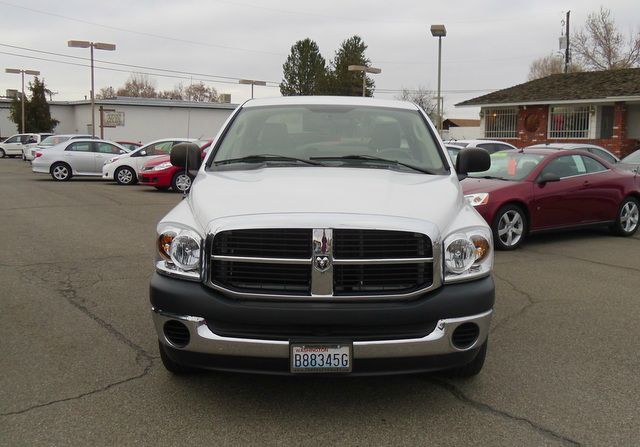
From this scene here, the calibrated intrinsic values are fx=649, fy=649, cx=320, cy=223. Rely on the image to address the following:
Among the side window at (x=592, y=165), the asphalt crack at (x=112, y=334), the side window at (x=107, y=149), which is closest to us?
the asphalt crack at (x=112, y=334)

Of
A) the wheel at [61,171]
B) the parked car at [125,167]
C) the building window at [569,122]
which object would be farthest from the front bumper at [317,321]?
the building window at [569,122]

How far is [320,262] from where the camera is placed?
336cm

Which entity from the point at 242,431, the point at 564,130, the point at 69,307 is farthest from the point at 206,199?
the point at 564,130

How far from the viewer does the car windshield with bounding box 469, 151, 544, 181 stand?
32.1 feet

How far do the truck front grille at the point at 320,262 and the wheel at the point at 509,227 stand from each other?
5988mm

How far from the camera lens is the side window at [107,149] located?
23469 mm

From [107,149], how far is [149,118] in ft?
120

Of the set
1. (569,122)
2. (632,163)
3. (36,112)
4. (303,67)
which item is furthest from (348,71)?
(632,163)

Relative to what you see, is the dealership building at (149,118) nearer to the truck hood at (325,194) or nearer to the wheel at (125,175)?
the wheel at (125,175)

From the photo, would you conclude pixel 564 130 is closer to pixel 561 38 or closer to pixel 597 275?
pixel 561 38

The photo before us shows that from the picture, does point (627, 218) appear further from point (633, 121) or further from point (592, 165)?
point (633, 121)

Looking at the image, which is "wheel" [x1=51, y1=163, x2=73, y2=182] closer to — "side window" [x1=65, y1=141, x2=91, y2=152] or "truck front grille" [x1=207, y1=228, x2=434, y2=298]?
"side window" [x1=65, y1=141, x2=91, y2=152]

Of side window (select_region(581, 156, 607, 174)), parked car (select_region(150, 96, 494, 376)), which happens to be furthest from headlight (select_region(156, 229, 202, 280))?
side window (select_region(581, 156, 607, 174))

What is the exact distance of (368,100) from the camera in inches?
216
